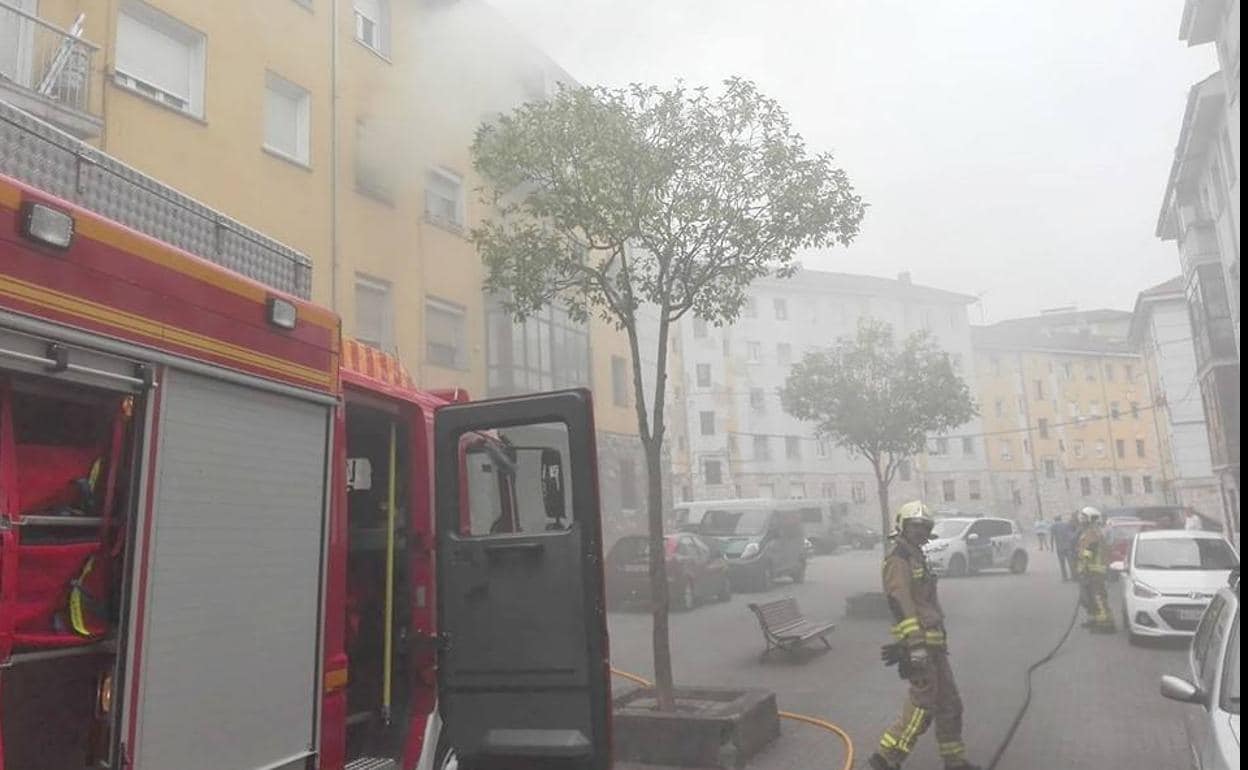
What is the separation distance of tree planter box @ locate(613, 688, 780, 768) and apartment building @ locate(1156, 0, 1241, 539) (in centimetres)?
1271

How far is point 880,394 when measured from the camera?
14781mm

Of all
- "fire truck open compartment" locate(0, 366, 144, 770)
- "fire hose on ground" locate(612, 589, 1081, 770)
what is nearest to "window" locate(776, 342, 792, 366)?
"fire hose on ground" locate(612, 589, 1081, 770)

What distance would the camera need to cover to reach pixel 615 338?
19844 mm

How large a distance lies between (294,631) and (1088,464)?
56031 millimetres

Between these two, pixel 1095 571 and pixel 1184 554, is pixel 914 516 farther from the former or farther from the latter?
pixel 1095 571

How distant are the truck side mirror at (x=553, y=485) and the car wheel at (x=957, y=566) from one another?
57.1ft

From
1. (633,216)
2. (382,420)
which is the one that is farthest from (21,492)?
(633,216)

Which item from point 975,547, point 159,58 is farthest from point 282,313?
point 975,547

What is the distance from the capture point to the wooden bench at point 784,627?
870 cm

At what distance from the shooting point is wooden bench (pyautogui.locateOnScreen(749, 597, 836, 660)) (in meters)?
8.70

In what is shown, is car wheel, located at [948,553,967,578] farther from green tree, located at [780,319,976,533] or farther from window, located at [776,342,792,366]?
window, located at [776,342,792,366]

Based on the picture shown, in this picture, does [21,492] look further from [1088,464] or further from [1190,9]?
[1088,464]

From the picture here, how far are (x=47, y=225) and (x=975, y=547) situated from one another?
781 inches

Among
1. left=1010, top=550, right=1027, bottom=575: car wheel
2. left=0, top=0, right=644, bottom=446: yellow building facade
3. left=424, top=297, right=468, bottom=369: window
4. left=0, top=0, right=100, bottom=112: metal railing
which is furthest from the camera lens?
left=1010, top=550, right=1027, bottom=575: car wheel
